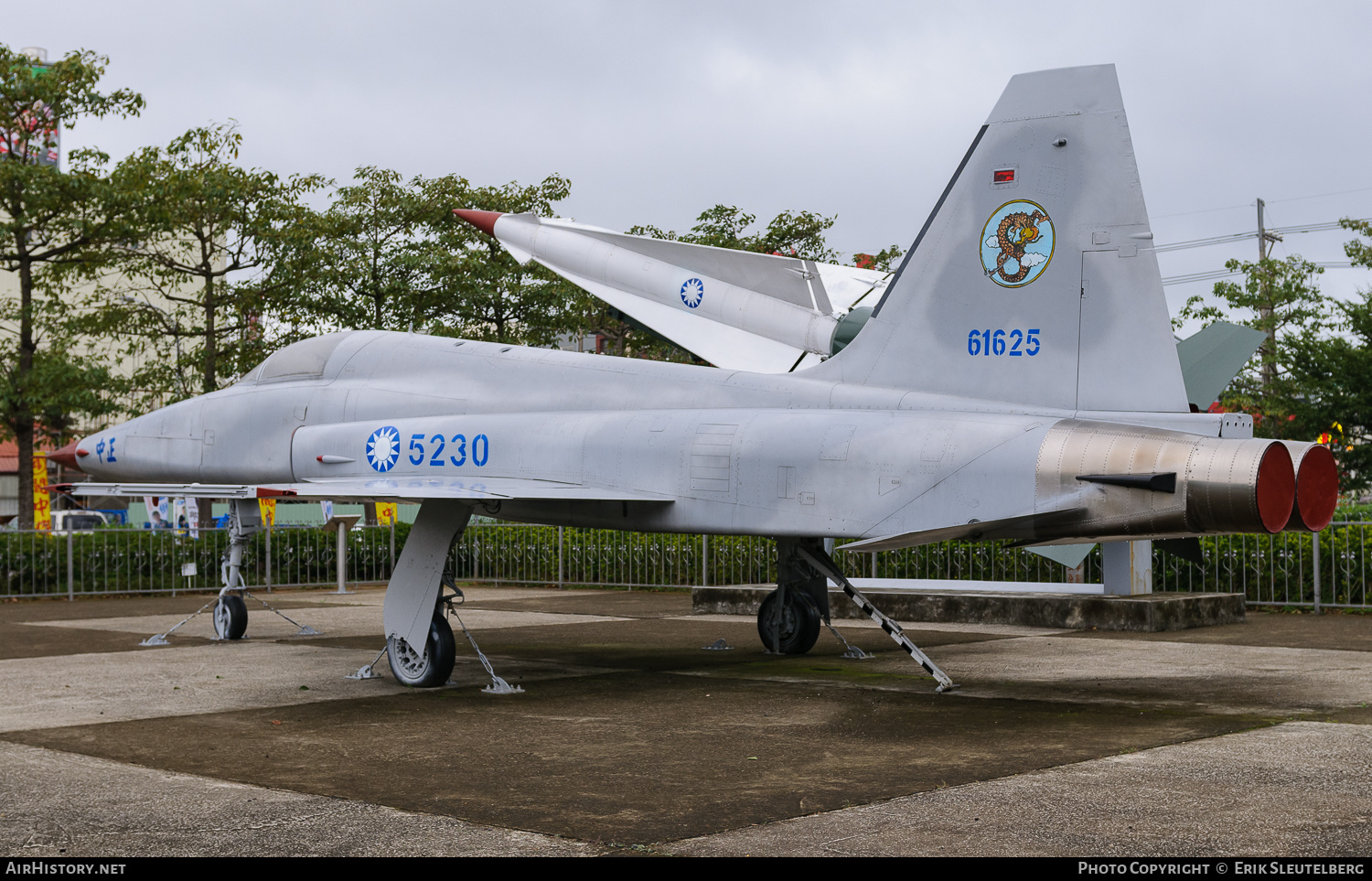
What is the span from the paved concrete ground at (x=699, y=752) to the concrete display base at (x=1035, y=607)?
47.1 inches

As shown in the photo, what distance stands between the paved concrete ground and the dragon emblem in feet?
10.6

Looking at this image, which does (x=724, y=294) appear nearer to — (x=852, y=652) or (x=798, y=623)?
(x=798, y=623)

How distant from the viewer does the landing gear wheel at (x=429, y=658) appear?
10.3 metres

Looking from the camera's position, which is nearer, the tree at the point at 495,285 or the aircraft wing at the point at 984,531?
the aircraft wing at the point at 984,531

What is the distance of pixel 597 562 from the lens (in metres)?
23.7

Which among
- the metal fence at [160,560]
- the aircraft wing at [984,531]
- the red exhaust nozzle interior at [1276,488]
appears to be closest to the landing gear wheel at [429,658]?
the aircraft wing at [984,531]

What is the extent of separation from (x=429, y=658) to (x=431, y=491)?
154 centimetres

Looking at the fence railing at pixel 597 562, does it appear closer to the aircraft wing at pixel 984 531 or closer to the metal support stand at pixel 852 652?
the metal support stand at pixel 852 652

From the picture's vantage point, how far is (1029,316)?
8.97 m

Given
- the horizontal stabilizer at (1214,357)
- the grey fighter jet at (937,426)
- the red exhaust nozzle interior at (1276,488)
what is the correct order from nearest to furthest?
the red exhaust nozzle interior at (1276,488) < the grey fighter jet at (937,426) < the horizontal stabilizer at (1214,357)

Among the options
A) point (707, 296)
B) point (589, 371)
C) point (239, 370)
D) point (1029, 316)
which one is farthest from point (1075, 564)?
point (239, 370)

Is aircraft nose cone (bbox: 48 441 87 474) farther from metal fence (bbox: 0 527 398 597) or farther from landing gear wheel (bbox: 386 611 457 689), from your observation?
metal fence (bbox: 0 527 398 597)

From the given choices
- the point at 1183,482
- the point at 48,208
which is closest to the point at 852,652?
the point at 1183,482
